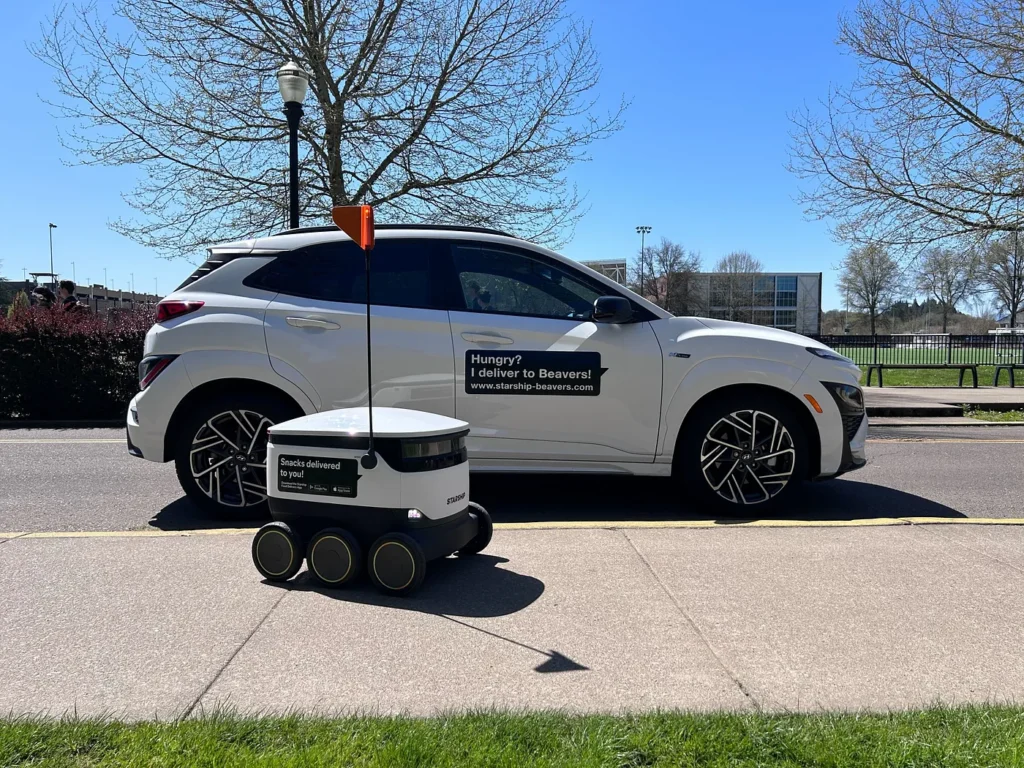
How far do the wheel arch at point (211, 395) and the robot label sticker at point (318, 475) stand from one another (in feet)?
4.36

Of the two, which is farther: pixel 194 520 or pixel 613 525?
pixel 194 520

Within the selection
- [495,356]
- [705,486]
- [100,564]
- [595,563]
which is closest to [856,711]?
[595,563]

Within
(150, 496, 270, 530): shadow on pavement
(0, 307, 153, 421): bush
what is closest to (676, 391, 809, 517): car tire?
(150, 496, 270, 530): shadow on pavement

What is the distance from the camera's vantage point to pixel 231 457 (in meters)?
5.01

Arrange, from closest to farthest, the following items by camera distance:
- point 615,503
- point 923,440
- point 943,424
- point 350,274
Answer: point 350,274 → point 615,503 → point 923,440 → point 943,424

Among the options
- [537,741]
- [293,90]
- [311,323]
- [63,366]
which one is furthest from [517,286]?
[63,366]

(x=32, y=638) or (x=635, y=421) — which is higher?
(x=635, y=421)

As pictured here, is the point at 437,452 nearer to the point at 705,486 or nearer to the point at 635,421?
the point at 635,421

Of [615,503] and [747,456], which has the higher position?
[747,456]

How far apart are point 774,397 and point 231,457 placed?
379 cm

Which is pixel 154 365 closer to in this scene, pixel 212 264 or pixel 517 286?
pixel 212 264

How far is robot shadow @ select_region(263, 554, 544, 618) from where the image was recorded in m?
3.52

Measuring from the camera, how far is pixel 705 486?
5.15 m

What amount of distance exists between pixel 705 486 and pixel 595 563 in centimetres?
137
